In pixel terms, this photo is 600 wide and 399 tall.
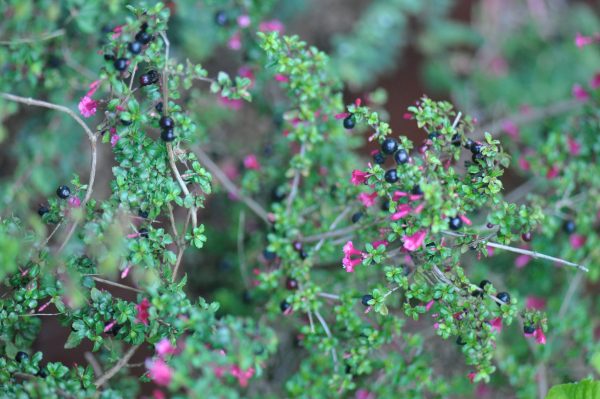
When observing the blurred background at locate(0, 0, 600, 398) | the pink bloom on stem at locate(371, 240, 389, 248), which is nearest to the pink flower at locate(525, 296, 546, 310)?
the blurred background at locate(0, 0, 600, 398)

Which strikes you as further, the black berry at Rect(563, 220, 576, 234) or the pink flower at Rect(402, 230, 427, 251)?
the black berry at Rect(563, 220, 576, 234)

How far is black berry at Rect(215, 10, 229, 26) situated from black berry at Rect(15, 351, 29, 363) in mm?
1084

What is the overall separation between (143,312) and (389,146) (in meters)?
0.65

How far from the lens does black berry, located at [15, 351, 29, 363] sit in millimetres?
1371

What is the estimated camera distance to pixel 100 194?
2.44m

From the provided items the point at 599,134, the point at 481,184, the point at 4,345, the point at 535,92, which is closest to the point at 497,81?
the point at 535,92

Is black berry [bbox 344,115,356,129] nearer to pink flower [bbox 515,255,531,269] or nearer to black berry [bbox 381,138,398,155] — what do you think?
black berry [bbox 381,138,398,155]

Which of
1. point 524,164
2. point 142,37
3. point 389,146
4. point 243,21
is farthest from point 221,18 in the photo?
point 524,164

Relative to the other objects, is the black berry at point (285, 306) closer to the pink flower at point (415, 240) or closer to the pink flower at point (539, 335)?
the pink flower at point (415, 240)

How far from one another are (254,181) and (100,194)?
0.79 metres

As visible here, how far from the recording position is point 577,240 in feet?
6.64

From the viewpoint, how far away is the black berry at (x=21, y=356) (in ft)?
4.50

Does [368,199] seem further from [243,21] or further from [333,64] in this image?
[333,64]

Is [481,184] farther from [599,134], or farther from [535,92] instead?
[535,92]
